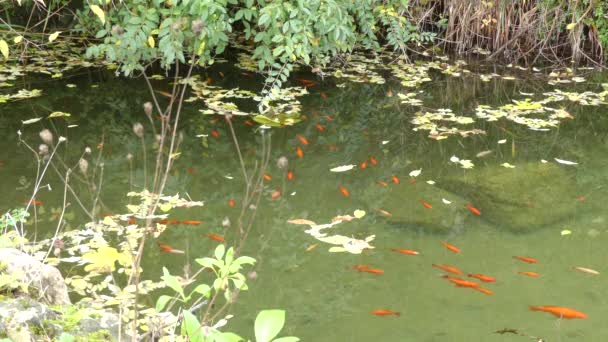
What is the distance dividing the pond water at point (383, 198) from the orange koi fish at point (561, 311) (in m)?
0.03

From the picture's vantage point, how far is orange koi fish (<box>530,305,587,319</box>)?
3008mm

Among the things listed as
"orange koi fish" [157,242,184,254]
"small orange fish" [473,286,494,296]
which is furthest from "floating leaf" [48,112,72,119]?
"small orange fish" [473,286,494,296]

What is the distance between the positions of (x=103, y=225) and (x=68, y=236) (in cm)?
19

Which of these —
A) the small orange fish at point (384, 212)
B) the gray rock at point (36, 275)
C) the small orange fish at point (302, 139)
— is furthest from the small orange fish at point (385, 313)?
the small orange fish at point (302, 139)

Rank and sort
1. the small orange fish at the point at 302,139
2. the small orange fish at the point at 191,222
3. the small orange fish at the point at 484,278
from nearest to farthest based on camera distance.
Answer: the small orange fish at the point at 484,278
the small orange fish at the point at 191,222
the small orange fish at the point at 302,139

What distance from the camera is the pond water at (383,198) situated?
3.05m

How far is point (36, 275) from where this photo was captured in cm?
246

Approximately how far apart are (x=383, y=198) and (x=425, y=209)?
0.83 feet

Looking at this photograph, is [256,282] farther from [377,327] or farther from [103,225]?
[103,225]

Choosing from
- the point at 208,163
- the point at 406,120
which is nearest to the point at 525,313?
the point at 208,163

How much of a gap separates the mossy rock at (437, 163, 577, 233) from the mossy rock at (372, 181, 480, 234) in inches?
3.5

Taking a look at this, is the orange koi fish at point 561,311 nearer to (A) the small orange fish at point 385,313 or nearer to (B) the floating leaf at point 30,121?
(A) the small orange fish at point 385,313

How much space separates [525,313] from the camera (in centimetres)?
303

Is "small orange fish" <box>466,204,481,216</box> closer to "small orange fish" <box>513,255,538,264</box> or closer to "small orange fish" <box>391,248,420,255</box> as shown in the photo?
"small orange fish" <box>513,255,538,264</box>
